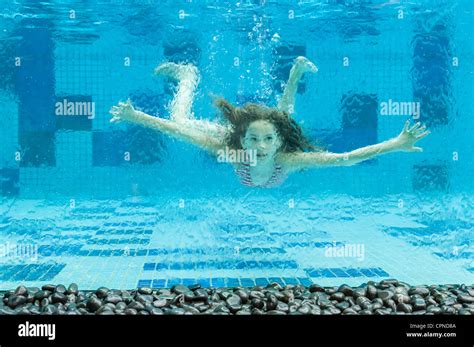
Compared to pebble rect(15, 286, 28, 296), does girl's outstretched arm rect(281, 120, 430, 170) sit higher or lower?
higher

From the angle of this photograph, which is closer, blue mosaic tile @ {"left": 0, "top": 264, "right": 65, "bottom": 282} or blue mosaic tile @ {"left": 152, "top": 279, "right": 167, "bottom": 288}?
blue mosaic tile @ {"left": 152, "top": 279, "right": 167, "bottom": 288}

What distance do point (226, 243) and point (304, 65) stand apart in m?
2.66

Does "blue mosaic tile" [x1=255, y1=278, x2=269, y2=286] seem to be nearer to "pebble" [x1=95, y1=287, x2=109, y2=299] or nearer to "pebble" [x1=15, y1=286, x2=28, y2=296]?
"pebble" [x1=95, y1=287, x2=109, y2=299]

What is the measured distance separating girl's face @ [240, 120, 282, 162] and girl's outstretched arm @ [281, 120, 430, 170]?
0.63 ft

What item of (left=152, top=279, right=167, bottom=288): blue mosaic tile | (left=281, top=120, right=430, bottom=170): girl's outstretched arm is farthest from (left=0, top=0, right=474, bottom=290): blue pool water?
(left=281, top=120, right=430, bottom=170): girl's outstretched arm

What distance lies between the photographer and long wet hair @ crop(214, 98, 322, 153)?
6.63 meters

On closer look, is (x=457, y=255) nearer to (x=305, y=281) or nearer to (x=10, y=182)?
(x=305, y=281)

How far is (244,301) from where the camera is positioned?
202 inches

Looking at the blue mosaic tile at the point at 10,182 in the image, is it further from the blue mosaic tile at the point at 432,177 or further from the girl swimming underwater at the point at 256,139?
the blue mosaic tile at the point at 432,177

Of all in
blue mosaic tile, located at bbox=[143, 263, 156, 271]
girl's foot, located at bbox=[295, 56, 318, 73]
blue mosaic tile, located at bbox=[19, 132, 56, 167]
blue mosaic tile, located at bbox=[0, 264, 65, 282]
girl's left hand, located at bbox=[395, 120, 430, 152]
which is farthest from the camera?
girl's foot, located at bbox=[295, 56, 318, 73]

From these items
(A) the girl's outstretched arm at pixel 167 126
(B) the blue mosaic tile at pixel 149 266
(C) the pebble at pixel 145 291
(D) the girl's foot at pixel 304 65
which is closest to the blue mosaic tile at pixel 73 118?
(A) the girl's outstretched arm at pixel 167 126

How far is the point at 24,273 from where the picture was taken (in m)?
6.77

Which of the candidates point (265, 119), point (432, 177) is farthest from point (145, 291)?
point (432, 177)
